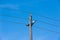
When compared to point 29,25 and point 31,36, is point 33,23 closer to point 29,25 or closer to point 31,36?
point 29,25

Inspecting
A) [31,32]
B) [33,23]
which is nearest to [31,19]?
[33,23]

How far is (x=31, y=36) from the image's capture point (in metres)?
16.0

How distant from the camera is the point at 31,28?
16562 mm

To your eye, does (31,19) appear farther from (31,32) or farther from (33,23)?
(31,32)

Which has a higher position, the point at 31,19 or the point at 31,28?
the point at 31,19

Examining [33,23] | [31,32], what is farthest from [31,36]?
[33,23]

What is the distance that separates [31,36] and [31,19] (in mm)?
2190

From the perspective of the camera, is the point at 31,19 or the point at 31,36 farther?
the point at 31,19

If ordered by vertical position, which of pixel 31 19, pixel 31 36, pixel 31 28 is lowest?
pixel 31 36

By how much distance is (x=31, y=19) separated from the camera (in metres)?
17.2

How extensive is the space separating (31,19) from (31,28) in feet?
3.86

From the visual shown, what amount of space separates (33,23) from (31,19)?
0.60m

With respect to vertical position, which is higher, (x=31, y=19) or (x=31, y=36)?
(x=31, y=19)

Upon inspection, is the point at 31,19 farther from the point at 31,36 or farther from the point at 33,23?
the point at 31,36
